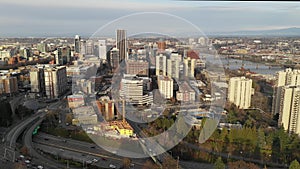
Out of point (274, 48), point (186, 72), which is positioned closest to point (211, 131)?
point (186, 72)

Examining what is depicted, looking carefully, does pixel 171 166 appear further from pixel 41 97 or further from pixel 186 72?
pixel 41 97

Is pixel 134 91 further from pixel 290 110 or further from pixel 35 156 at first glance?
pixel 290 110

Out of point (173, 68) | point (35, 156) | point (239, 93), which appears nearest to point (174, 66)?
point (173, 68)

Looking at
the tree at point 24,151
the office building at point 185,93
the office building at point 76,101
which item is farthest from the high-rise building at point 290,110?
the tree at point 24,151

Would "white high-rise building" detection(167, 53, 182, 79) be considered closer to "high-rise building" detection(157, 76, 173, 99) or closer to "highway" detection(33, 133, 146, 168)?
"high-rise building" detection(157, 76, 173, 99)

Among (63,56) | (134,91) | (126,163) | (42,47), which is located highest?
(42,47)

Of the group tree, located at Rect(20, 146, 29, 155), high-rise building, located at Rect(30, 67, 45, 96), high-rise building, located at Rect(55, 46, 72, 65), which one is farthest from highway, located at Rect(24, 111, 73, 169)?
high-rise building, located at Rect(55, 46, 72, 65)
